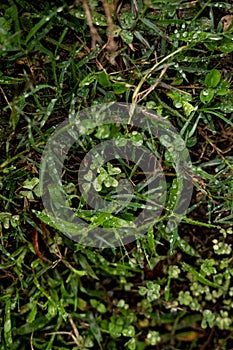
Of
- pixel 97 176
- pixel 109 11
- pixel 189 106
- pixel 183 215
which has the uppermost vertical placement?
pixel 109 11

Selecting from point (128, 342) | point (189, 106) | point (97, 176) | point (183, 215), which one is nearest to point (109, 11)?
point (189, 106)

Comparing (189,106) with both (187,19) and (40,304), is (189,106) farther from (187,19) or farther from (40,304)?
(40,304)

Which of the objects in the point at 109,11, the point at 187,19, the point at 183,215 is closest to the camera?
the point at 109,11

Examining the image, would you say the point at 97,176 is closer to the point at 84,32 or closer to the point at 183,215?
the point at 183,215

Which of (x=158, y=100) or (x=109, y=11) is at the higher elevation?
(x=109, y=11)

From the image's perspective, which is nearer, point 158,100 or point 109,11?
point 109,11

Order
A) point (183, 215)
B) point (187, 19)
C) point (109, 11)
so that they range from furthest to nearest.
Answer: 1. point (183, 215)
2. point (187, 19)
3. point (109, 11)

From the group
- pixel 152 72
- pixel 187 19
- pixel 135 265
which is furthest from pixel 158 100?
pixel 135 265
